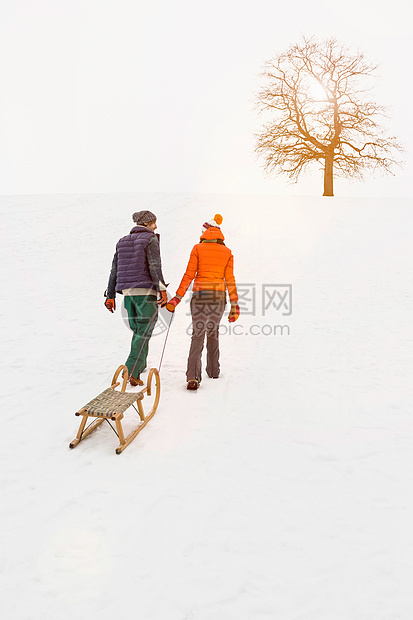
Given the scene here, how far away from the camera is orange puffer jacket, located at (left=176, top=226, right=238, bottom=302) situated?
5.81 metres

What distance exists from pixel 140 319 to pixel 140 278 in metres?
0.56

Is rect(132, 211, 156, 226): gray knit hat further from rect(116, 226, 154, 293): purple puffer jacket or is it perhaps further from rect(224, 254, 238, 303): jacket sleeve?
rect(224, 254, 238, 303): jacket sleeve

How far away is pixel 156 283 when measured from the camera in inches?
226

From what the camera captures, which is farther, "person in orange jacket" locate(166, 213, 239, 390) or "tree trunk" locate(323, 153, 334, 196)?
"tree trunk" locate(323, 153, 334, 196)

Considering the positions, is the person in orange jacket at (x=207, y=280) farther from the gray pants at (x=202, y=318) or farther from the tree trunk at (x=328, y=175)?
the tree trunk at (x=328, y=175)

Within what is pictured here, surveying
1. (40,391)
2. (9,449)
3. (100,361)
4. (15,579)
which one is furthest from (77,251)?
(15,579)

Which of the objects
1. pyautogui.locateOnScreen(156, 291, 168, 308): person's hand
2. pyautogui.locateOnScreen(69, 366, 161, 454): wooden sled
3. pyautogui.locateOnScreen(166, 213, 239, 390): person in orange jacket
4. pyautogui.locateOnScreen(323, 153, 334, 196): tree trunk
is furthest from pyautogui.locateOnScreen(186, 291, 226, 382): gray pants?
pyautogui.locateOnScreen(323, 153, 334, 196): tree trunk

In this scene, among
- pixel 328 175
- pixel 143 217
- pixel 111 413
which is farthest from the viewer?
pixel 328 175

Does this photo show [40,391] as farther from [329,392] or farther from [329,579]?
[329,579]

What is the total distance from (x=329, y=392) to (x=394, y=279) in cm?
784

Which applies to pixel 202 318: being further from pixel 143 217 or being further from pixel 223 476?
pixel 223 476

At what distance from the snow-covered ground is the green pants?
671 mm

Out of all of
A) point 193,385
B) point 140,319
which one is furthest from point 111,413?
point 193,385

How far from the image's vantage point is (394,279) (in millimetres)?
12703
